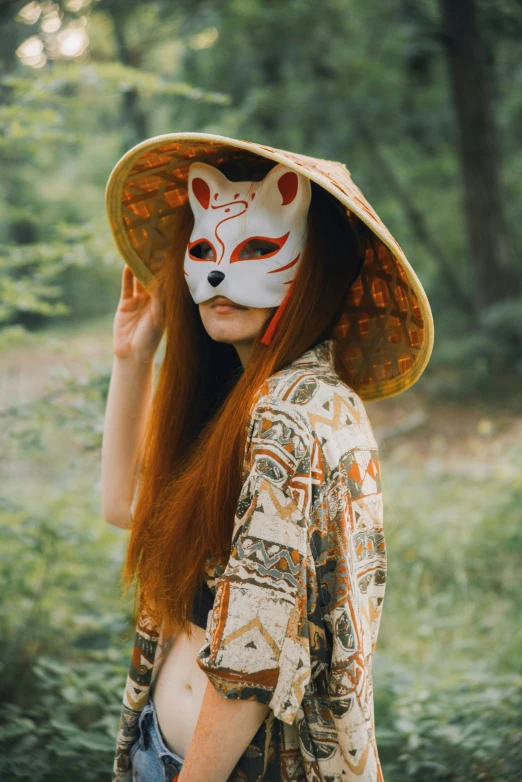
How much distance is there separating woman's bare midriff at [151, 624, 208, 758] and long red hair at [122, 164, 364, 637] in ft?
0.15

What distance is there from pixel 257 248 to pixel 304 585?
68cm

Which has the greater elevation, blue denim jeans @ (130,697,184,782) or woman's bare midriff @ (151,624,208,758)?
woman's bare midriff @ (151,624,208,758)

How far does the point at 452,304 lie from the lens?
32.6 ft

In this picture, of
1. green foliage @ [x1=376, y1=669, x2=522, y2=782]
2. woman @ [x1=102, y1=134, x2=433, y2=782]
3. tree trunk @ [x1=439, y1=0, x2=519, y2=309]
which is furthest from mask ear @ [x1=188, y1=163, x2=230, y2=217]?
tree trunk @ [x1=439, y1=0, x2=519, y2=309]

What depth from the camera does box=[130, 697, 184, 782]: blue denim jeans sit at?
1472mm

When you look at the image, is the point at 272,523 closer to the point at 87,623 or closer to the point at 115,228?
the point at 115,228

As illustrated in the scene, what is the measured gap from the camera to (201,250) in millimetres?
1572

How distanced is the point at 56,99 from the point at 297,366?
2603 millimetres

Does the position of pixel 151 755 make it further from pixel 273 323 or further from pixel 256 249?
pixel 256 249

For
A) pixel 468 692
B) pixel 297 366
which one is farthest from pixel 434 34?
pixel 297 366

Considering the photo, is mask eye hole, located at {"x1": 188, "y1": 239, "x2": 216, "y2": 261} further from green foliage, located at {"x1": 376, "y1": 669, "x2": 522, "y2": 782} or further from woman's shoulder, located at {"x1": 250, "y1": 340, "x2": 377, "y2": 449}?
green foliage, located at {"x1": 376, "y1": 669, "x2": 522, "y2": 782}

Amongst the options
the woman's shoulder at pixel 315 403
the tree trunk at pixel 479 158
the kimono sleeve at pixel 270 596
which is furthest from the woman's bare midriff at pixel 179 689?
the tree trunk at pixel 479 158

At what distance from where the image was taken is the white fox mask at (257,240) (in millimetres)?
1461

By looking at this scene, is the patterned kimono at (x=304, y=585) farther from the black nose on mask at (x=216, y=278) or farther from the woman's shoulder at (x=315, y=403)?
the black nose on mask at (x=216, y=278)
